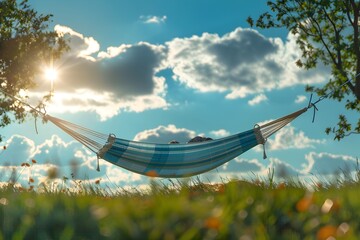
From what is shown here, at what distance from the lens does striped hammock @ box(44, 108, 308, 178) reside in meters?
6.82

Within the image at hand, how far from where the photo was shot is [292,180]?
3902mm

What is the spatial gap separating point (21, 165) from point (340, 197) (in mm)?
3331

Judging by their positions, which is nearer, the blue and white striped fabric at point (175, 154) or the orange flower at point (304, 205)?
the orange flower at point (304, 205)

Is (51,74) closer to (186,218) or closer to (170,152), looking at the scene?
(170,152)

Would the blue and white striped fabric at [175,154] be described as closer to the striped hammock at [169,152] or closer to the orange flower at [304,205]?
the striped hammock at [169,152]

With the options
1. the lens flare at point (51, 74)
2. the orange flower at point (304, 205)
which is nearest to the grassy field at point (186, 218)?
the orange flower at point (304, 205)

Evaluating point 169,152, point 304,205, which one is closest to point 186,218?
point 304,205

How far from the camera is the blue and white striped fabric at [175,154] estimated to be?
6.82 metres

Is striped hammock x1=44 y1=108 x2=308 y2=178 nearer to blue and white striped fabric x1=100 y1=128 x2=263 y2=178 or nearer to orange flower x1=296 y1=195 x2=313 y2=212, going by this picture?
blue and white striped fabric x1=100 y1=128 x2=263 y2=178

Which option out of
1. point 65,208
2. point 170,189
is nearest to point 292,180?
point 170,189

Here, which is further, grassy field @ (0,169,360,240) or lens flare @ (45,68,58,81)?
lens flare @ (45,68,58,81)

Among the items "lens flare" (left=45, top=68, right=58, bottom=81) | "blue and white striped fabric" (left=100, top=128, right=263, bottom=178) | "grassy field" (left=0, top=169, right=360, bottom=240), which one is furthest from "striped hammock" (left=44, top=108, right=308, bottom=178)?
"lens flare" (left=45, top=68, right=58, bottom=81)

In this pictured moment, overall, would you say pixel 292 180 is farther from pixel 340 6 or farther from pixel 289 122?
pixel 340 6

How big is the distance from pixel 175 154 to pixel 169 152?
0.29 ft
